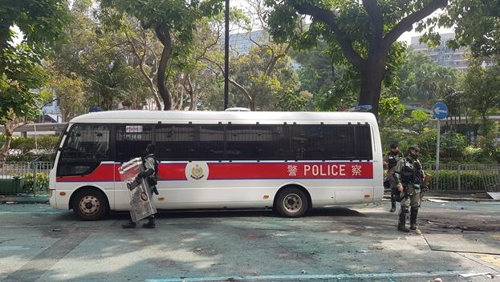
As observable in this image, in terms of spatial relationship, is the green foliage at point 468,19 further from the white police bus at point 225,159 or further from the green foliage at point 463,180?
the white police bus at point 225,159

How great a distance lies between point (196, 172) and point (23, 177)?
24.8 ft

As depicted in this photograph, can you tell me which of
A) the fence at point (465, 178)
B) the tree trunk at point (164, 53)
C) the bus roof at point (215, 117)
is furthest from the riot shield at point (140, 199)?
the fence at point (465, 178)

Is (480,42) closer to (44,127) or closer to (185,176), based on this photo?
(185,176)

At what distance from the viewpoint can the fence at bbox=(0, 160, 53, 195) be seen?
49.3ft

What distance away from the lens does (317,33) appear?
16.8m

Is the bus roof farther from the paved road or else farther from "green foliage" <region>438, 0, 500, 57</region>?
"green foliage" <region>438, 0, 500, 57</region>

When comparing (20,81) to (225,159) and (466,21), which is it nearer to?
(225,159)

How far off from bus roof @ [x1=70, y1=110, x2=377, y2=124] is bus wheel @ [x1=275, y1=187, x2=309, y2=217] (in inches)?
66.4

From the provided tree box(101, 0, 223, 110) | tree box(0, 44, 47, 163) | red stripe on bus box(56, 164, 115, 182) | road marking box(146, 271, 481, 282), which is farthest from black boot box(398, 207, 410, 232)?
tree box(0, 44, 47, 163)

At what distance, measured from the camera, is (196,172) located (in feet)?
35.6

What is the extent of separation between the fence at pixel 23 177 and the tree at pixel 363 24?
8986 millimetres

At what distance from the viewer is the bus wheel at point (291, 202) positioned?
11.2 m

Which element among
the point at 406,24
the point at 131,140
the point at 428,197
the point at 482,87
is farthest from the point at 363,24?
the point at 482,87

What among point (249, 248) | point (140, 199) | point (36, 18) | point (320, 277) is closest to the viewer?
point (320, 277)
